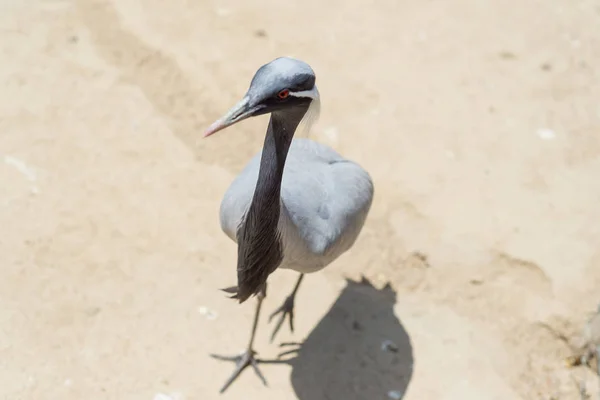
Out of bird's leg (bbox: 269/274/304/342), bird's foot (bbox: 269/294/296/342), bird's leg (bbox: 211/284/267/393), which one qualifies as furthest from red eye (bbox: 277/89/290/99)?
bird's foot (bbox: 269/294/296/342)

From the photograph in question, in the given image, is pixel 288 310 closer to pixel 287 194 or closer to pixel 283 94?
pixel 287 194

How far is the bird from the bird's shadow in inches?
9.9

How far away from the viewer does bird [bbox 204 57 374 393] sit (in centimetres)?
319

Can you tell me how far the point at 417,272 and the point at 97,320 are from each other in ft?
7.43

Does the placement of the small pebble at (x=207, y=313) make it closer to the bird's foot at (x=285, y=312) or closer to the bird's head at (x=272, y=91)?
the bird's foot at (x=285, y=312)

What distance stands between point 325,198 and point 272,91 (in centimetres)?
118

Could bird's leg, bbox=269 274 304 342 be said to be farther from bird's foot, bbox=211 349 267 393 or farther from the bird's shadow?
bird's foot, bbox=211 349 267 393

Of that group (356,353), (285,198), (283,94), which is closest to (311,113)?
(283,94)

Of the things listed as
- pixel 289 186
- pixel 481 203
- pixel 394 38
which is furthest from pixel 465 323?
pixel 394 38

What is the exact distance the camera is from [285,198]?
3938 millimetres

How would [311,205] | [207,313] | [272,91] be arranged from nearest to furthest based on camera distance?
[272,91] < [311,205] < [207,313]

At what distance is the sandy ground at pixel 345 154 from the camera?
174 inches

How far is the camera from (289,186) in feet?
13.3

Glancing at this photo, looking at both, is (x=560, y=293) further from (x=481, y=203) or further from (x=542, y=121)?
(x=542, y=121)
